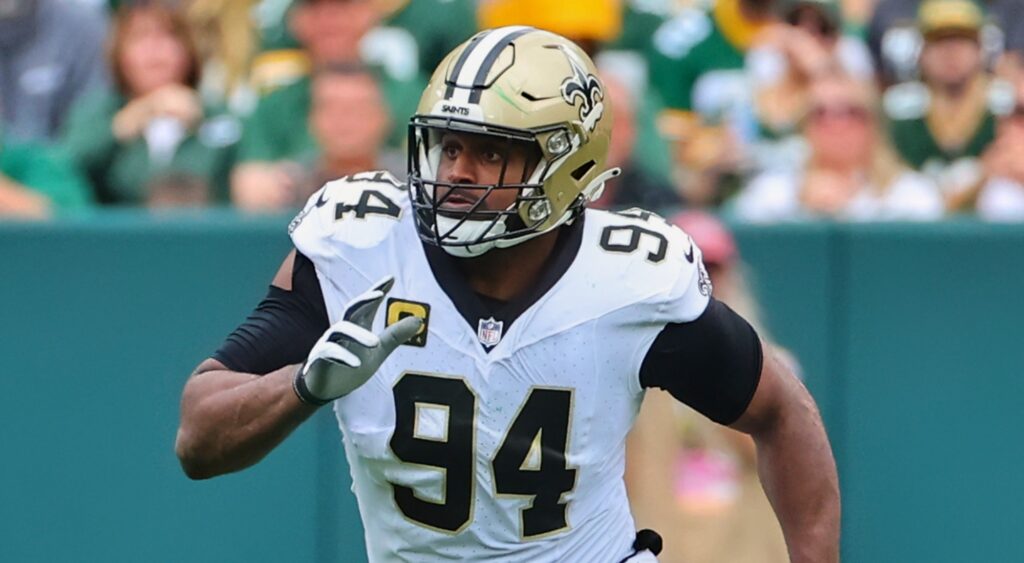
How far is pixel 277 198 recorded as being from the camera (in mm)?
6305

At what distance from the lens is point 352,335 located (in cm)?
303

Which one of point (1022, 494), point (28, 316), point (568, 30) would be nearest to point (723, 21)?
point (568, 30)

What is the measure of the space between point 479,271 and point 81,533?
99.1 inches

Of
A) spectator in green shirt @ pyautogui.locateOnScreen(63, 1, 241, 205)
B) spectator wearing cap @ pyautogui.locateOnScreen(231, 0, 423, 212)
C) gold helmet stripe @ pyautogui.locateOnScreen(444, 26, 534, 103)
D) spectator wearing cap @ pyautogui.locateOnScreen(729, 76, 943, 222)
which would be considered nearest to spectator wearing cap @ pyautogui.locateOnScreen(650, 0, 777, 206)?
spectator wearing cap @ pyautogui.locateOnScreen(729, 76, 943, 222)

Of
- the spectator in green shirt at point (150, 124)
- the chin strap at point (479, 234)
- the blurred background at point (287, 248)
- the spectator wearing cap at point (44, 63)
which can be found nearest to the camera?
the chin strap at point (479, 234)

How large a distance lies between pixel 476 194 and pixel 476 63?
0.26 meters

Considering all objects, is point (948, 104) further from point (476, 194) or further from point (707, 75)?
point (476, 194)

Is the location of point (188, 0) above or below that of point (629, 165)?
above

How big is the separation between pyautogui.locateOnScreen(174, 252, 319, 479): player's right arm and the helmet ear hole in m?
0.55

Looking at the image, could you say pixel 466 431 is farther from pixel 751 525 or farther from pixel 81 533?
pixel 81 533

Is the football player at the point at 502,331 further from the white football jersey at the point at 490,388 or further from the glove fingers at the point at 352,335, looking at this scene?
the glove fingers at the point at 352,335

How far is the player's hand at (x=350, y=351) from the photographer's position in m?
3.03

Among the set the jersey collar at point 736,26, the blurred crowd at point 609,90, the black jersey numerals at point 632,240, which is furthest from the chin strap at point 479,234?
the jersey collar at point 736,26

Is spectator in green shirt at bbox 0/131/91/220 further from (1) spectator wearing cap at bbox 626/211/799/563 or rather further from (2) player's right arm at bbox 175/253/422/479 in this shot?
(2) player's right arm at bbox 175/253/422/479
